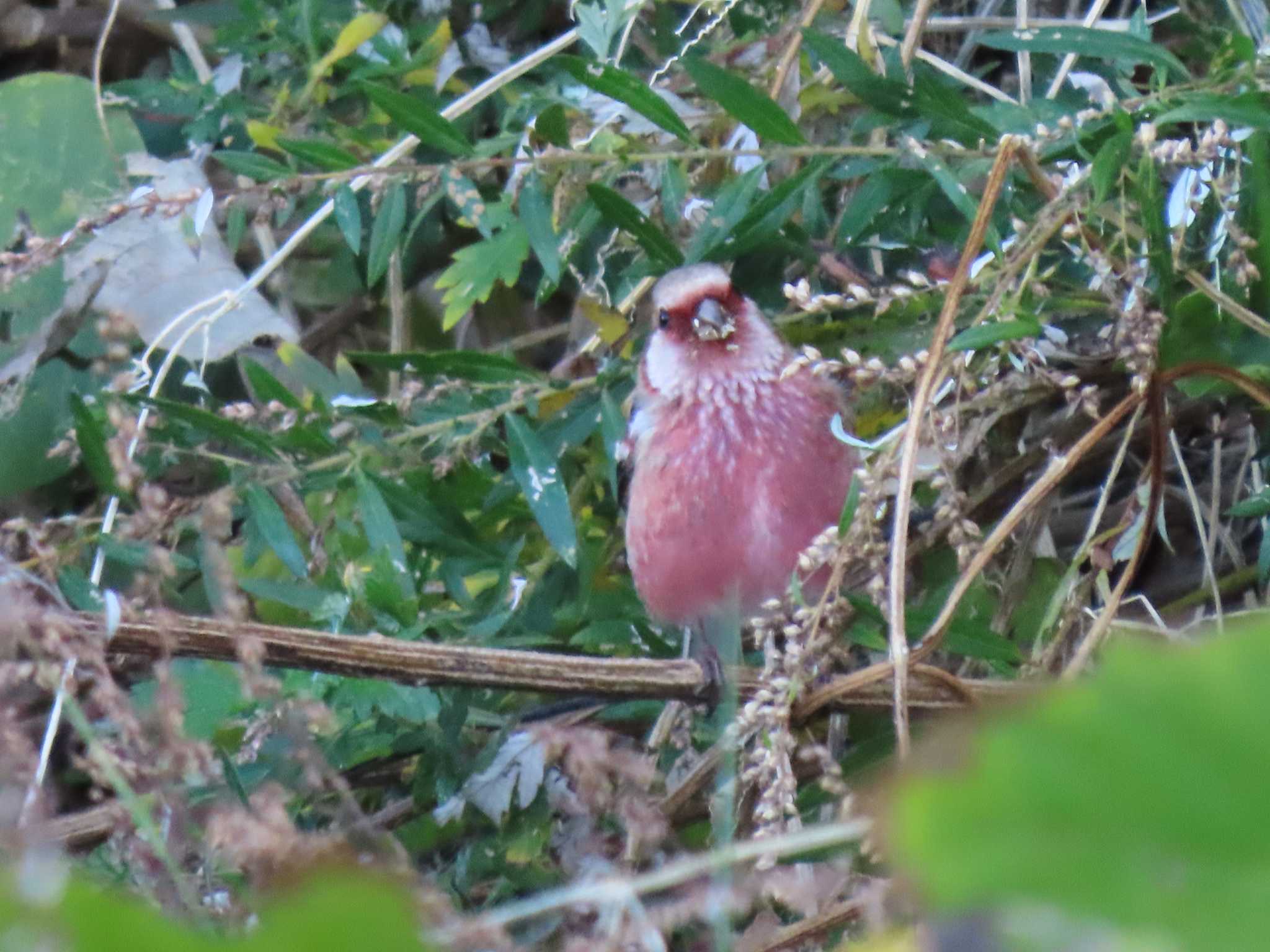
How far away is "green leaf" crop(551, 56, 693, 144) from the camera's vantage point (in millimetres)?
2145

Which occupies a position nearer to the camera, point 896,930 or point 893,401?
point 896,930

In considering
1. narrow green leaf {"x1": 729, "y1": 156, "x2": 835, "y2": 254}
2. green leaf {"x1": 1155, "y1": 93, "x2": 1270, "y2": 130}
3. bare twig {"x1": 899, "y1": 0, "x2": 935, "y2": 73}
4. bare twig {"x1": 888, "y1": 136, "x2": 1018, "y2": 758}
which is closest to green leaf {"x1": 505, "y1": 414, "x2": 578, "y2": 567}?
narrow green leaf {"x1": 729, "y1": 156, "x2": 835, "y2": 254}

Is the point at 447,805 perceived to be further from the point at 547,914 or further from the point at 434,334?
the point at 434,334

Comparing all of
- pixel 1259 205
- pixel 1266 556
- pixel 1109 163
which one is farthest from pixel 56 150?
pixel 1266 556

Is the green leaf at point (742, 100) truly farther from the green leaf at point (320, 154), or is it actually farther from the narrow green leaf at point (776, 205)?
the green leaf at point (320, 154)

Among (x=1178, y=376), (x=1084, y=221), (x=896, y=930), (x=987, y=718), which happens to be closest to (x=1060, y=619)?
(x=1178, y=376)

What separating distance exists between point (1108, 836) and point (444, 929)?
0.51 metres

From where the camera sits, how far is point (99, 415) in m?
2.44

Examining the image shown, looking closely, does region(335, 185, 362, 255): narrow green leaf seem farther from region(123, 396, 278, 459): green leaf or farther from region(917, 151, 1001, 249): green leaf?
region(917, 151, 1001, 249): green leaf

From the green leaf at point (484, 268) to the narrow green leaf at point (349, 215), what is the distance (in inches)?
6.0

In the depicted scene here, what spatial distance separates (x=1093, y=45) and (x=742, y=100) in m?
0.50

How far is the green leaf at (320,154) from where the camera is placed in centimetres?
233

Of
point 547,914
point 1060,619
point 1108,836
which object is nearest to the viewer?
point 1108,836

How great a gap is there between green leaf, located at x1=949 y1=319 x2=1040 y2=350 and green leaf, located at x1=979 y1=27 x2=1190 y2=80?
21.6 inches
